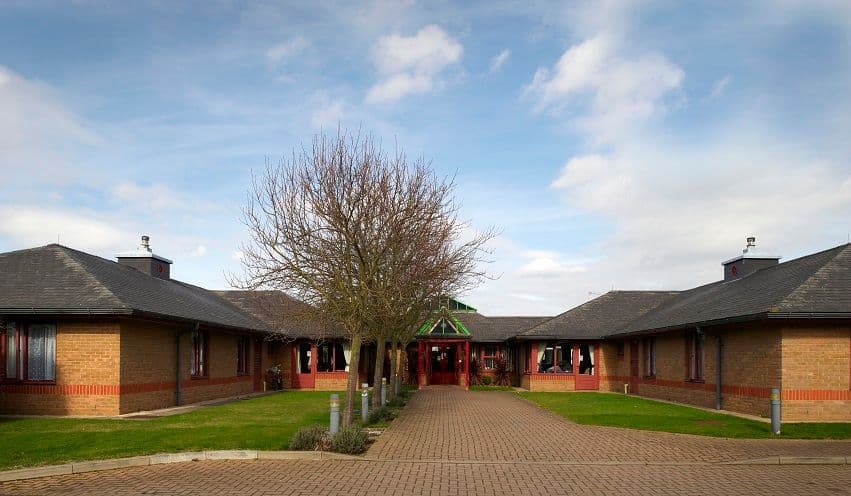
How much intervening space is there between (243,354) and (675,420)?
696 inches

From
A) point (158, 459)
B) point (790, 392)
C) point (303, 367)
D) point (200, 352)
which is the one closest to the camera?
point (158, 459)

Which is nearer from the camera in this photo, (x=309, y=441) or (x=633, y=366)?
(x=309, y=441)

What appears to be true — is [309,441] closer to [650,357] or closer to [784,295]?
[784,295]

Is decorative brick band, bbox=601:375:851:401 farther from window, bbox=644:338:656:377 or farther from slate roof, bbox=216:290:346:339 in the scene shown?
slate roof, bbox=216:290:346:339

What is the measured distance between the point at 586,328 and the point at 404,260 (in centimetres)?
1995

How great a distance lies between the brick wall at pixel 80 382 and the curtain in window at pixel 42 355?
20 cm

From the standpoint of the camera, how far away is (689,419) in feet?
58.9

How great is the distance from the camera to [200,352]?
79.7ft

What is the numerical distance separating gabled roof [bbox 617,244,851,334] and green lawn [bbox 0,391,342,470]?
11.2 meters

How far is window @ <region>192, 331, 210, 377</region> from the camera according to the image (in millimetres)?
23625

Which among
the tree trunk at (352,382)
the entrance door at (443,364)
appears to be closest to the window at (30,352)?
the tree trunk at (352,382)

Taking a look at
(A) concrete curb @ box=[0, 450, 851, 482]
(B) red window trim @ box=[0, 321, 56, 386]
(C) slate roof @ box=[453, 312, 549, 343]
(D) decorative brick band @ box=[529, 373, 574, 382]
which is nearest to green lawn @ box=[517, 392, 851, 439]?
(A) concrete curb @ box=[0, 450, 851, 482]

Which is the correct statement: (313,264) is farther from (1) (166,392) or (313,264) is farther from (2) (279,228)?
(1) (166,392)

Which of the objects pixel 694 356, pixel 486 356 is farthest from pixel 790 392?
pixel 486 356
